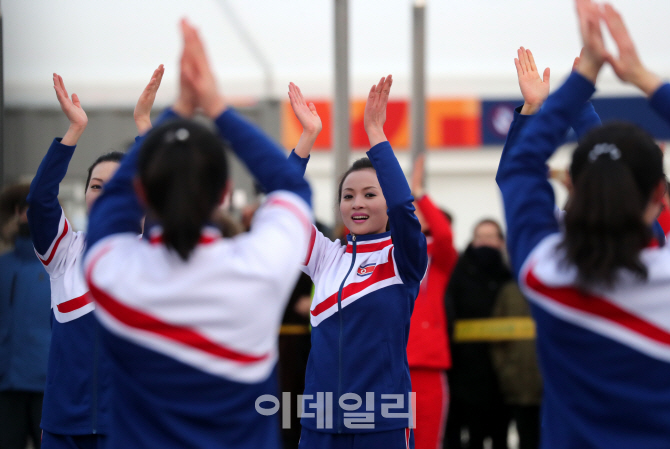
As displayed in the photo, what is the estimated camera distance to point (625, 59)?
5.41ft

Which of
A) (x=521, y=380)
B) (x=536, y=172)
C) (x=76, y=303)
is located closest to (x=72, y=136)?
(x=76, y=303)

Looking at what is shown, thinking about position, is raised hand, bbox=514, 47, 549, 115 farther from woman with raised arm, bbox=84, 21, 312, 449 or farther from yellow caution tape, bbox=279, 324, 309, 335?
yellow caution tape, bbox=279, 324, 309, 335

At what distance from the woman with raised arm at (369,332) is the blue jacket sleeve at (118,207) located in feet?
3.31

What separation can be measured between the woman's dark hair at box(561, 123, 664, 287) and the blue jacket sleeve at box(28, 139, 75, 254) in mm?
1865

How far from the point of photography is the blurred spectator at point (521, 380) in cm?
504

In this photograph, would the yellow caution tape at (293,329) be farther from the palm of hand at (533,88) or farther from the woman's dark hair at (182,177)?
the woman's dark hair at (182,177)

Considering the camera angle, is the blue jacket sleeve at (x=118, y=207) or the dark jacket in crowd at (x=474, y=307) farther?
the dark jacket in crowd at (x=474, y=307)

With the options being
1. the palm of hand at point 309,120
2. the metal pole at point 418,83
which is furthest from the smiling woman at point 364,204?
the metal pole at point 418,83

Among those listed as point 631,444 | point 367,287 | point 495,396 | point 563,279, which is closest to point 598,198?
point 563,279

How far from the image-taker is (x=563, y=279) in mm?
1486

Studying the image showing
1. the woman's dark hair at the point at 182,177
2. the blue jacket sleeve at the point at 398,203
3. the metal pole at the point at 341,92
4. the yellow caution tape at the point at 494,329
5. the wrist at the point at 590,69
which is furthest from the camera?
the metal pole at the point at 341,92

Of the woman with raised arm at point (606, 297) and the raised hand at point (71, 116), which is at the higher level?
the raised hand at point (71, 116)

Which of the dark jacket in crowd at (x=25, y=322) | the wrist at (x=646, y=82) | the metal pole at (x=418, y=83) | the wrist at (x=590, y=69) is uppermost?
the metal pole at (x=418, y=83)

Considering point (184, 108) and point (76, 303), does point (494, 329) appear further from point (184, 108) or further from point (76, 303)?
point (184, 108)
